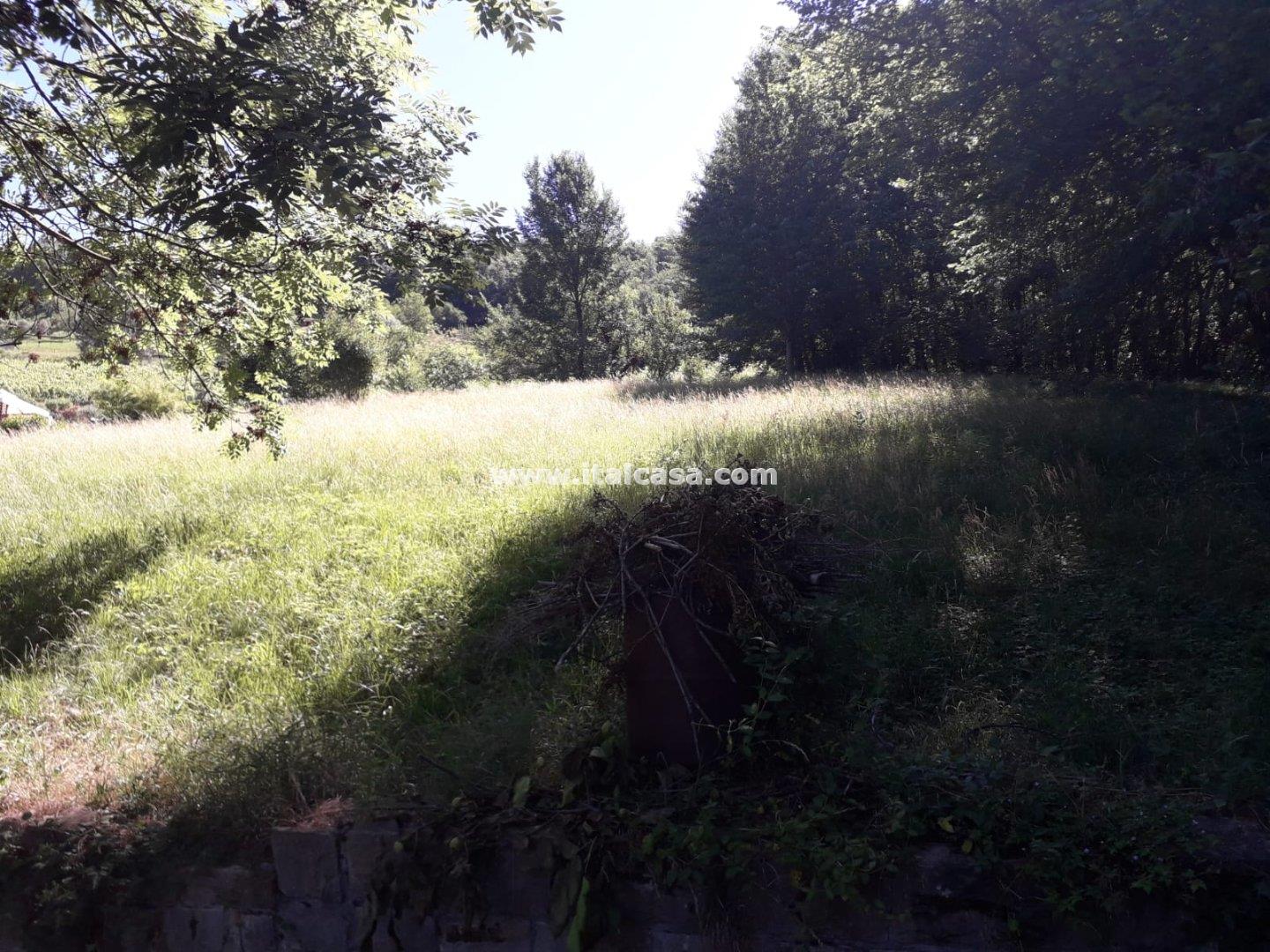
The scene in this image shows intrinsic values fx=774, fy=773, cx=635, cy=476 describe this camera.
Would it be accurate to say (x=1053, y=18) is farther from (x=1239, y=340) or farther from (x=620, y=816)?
(x=620, y=816)

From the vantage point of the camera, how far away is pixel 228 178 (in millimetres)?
3928

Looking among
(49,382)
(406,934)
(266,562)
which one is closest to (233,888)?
(406,934)

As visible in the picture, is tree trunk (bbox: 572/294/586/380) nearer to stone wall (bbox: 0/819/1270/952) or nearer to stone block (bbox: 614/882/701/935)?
stone wall (bbox: 0/819/1270/952)

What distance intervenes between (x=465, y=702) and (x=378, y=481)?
403cm

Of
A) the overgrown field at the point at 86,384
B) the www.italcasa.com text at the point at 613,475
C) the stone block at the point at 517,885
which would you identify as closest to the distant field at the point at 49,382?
the overgrown field at the point at 86,384

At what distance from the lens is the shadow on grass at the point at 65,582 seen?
5.71 metres

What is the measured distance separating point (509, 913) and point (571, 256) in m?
30.9

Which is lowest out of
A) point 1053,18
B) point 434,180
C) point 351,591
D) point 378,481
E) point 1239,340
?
point 351,591

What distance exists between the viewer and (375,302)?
843 centimetres

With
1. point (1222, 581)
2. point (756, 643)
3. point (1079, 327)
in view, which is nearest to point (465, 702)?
point (756, 643)

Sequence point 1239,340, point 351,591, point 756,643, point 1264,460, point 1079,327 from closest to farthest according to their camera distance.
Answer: point 756,643, point 351,591, point 1264,460, point 1079,327, point 1239,340

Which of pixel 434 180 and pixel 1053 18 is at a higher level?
pixel 1053 18

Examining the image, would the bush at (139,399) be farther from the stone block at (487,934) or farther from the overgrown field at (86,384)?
the stone block at (487,934)

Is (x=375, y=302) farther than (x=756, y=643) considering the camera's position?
Yes
